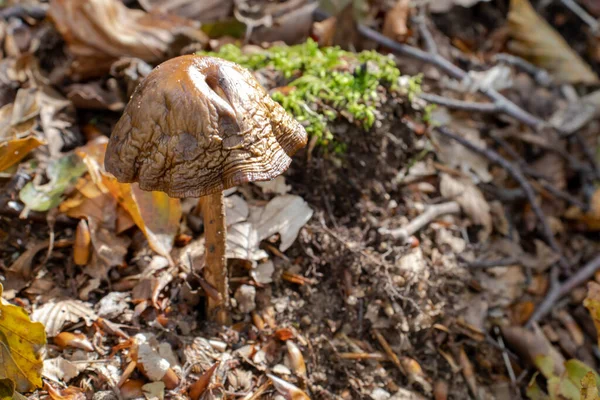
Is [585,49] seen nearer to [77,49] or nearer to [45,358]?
[77,49]

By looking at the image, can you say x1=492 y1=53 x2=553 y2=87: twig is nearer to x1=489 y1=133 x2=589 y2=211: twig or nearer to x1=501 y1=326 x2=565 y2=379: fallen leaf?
x1=489 y1=133 x2=589 y2=211: twig

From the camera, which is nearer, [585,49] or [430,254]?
[430,254]

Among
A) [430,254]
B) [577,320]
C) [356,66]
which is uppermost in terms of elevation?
[356,66]

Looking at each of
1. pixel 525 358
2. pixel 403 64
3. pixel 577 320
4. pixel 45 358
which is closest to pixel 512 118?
pixel 403 64

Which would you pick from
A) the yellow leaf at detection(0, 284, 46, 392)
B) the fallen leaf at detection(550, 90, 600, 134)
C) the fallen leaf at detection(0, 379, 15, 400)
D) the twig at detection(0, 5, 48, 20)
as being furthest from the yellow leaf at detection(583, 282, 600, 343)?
the twig at detection(0, 5, 48, 20)

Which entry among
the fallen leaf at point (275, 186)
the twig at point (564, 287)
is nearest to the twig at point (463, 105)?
the twig at point (564, 287)

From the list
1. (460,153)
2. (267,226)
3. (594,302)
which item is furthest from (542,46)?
(267,226)
